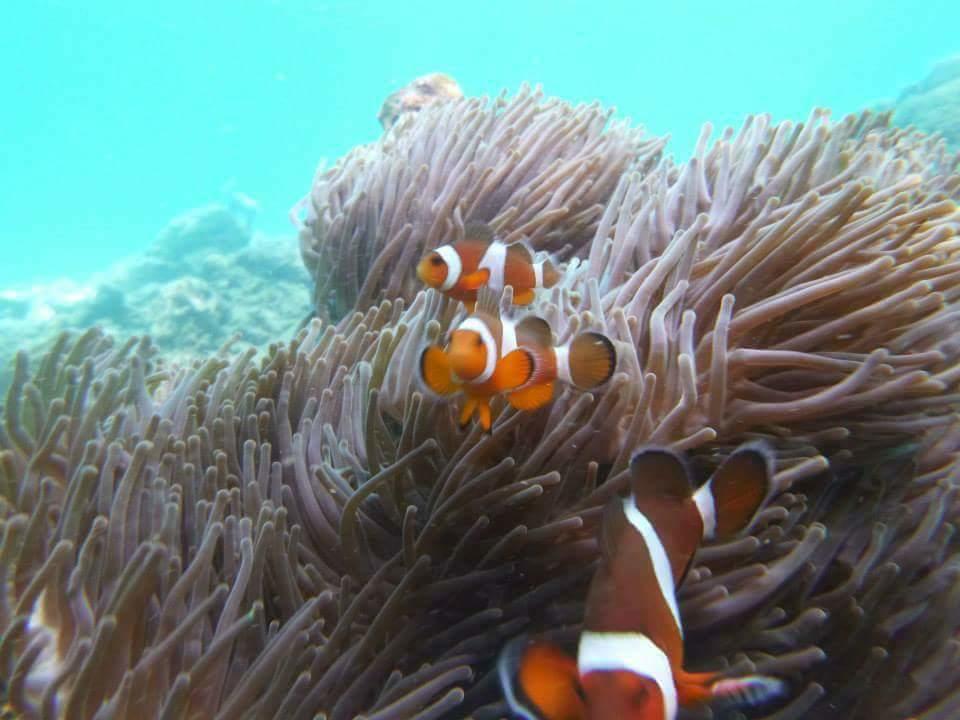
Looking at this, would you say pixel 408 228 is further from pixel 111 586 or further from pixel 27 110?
pixel 27 110

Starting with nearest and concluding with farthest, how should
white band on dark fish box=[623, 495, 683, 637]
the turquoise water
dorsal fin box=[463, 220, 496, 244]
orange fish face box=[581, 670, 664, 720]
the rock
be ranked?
orange fish face box=[581, 670, 664, 720]
white band on dark fish box=[623, 495, 683, 637]
dorsal fin box=[463, 220, 496, 244]
the rock
the turquoise water

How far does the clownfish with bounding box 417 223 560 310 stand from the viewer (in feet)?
5.98

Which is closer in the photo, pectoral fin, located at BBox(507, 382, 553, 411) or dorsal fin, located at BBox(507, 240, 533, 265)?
pectoral fin, located at BBox(507, 382, 553, 411)

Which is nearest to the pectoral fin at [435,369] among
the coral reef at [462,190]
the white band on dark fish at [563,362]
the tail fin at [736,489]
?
the white band on dark fish at [563,362]

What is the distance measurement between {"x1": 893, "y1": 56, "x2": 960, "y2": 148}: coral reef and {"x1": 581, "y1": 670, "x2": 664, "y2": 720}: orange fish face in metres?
13.4

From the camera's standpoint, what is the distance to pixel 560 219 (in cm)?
265

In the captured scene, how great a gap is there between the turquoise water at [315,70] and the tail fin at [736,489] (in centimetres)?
6560

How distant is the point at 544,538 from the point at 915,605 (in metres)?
0.84

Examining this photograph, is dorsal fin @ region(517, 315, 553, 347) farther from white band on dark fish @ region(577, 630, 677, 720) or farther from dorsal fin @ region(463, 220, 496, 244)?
dorsal fin @ region(463, 220, 496, 244)

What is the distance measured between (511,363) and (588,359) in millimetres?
152

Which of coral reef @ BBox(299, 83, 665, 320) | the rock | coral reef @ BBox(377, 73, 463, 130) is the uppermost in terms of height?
the rock

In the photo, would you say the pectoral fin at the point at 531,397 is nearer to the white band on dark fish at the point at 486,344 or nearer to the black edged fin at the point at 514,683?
the white band on dark fish at the point at 486,344

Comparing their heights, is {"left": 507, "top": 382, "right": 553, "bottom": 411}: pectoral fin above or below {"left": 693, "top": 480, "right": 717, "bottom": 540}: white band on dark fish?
above

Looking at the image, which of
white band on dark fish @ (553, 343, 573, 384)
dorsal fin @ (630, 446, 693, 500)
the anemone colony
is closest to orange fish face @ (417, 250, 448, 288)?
the anemone colony
